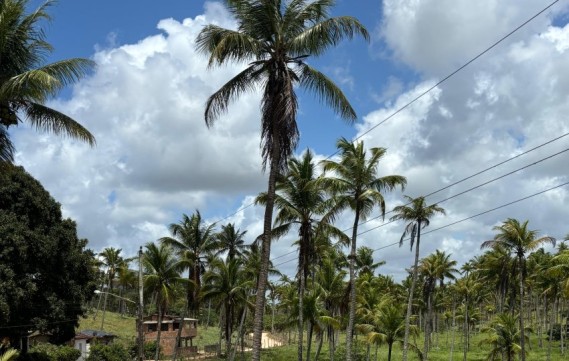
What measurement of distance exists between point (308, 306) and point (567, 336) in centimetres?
5308

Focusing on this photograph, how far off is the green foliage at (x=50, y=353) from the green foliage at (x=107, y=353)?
5.38ft

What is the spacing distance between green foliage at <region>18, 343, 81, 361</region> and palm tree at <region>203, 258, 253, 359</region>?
1161cm

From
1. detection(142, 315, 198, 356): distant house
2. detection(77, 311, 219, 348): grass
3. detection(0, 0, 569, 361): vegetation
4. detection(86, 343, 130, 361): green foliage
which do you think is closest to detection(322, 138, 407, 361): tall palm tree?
detection(0, 0, 569, 361): vegetation

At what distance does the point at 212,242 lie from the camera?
49.2 m

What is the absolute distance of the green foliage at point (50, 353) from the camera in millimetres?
36500

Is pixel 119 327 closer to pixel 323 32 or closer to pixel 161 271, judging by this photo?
pixel 161 271

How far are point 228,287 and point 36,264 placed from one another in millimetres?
16610

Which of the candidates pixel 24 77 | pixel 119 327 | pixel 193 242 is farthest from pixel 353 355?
pixel 24 77

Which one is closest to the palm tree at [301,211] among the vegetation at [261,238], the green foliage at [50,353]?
the vegetation at [261,238]

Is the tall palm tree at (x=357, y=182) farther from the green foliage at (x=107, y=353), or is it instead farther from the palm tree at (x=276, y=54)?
the green foliage at (x=107, y=353)

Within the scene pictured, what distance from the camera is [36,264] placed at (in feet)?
107

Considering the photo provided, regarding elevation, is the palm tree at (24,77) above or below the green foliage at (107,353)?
above

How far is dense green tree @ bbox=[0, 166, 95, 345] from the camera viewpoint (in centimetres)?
3003

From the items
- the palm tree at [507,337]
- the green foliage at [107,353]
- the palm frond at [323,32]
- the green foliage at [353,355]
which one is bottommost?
the green foliage at [107,353]
